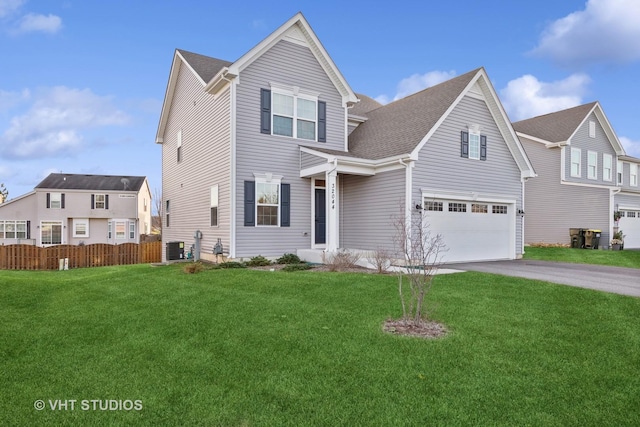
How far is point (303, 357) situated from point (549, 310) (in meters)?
4.75

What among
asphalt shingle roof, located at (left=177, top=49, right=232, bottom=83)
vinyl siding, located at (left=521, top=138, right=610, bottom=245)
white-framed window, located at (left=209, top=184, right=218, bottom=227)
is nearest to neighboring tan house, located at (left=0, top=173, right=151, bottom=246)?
asphalt shingle roof, located at (left=177, top=49, right=232, bottom=83)

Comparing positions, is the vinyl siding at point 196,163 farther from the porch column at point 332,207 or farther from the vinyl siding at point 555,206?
the vinyl siding at point 555,206

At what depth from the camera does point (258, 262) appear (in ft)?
41.9

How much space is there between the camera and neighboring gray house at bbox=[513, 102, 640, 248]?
23391 mm

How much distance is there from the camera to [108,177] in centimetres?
3722

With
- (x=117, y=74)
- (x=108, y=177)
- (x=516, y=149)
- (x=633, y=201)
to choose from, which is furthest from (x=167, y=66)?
(x=633, y=201)

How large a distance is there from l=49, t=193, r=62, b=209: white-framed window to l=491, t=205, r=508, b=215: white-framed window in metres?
35.0

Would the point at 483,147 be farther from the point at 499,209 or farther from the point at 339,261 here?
the point at 339,261

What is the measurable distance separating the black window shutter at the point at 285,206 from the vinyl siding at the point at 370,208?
265cm

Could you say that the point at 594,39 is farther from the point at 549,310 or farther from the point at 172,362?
the point at 172,362

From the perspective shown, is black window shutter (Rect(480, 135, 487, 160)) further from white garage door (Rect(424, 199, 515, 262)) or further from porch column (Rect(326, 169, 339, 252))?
porch column (Rect(326, 169, 339, 252))

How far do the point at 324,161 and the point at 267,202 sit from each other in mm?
2516

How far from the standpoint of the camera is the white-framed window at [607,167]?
84.6ft

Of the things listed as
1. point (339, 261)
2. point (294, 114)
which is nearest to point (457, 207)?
point (339, 261)
